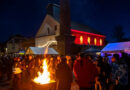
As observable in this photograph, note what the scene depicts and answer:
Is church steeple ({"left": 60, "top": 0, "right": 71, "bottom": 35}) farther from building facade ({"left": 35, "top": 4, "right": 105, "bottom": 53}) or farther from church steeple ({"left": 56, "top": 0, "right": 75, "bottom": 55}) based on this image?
building facade ({"left": 35, "top": 4, "right": 105, "bottom": 53})

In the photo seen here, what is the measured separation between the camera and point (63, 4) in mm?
18656

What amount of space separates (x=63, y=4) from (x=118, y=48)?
9639 mm

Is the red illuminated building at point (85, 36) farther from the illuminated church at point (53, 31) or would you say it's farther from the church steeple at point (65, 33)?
the church steeple at point (65, 33)

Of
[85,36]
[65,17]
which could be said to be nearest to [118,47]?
[65,17]

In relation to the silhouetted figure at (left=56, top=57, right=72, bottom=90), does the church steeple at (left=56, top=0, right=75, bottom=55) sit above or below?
above

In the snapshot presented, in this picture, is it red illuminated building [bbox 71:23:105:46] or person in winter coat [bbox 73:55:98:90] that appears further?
red illuminated building [bbox 71:23:105:46]

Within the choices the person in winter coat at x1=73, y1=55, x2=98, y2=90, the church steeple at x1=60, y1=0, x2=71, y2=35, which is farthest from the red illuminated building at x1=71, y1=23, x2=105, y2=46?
the person in winter coat at x1=73, y1=55, x2=98, y2=90

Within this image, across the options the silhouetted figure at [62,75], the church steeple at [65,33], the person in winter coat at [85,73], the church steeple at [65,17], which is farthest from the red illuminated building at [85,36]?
the person in winter coat at [85,73]

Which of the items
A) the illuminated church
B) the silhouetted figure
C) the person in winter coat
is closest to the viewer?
the person in winter coat

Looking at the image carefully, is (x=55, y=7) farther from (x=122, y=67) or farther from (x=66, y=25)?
(x=122, y=67)

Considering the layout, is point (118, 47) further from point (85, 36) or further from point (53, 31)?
point (85, 36)

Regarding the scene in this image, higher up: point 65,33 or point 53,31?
point 53,31

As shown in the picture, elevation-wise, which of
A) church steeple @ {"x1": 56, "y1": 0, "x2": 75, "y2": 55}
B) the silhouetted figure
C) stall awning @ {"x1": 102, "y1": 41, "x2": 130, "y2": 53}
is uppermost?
church steeple @ {"x1": 56, "y1": 0, "x2": 75, "y2": 55}

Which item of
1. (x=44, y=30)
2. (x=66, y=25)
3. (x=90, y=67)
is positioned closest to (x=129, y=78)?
(x=90, y=67)
